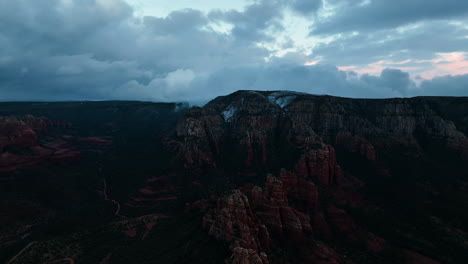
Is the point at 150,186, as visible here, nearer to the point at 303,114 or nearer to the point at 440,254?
the point at 303,114

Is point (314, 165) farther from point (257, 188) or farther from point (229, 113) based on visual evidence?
point (229, 113)

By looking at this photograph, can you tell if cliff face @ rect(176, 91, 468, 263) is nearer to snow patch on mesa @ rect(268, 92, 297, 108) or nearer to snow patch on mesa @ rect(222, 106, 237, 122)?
snow patch on mesa @ rect(268, 92, 297, 108)

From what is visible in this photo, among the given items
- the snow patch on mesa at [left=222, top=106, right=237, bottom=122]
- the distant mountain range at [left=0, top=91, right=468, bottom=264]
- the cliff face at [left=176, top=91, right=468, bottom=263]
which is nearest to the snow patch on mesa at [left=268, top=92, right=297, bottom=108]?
the cliff face at [left=176, top=91, right=468, bottom=263]

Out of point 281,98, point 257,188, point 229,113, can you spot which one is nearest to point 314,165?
point 257,188

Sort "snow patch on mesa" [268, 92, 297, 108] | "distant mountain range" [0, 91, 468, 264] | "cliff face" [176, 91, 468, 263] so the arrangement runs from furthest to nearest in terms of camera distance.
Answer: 1. "snow patch on mesa" [268, 92, 297, 108]
2. "cliff face" [176, 91, 468, 263]
3. "distant mountain range" [0, 91, 468, 264]

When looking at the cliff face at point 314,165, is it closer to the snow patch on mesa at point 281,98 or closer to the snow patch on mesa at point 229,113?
the snow patch on mesa at point 281,98

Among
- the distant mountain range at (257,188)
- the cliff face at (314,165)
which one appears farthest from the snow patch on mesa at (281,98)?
the distant mountain range at (257,188)
